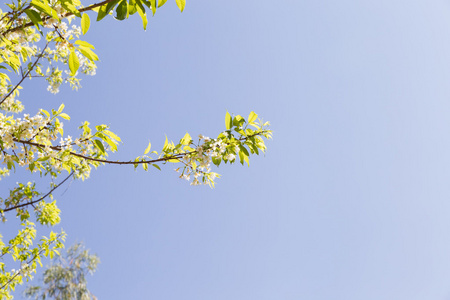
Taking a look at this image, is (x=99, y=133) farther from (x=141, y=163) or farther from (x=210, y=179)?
(x=210, y=179)

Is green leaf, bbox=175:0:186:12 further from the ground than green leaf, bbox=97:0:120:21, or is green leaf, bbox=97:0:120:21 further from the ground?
green leaf, bbox=175:0:186:12

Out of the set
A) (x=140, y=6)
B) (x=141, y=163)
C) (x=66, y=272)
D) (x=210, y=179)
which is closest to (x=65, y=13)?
(x=140, y=6)

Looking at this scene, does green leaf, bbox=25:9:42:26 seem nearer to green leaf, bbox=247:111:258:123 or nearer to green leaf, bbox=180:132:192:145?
green leaf, bbox=180:132:192:145

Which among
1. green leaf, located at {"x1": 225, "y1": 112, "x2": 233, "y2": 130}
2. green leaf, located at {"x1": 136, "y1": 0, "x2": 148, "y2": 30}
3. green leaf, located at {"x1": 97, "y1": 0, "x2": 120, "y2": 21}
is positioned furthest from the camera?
green leaf, located at {"x1": 225, "y1": 112, "x2": 233, "y2": 130}

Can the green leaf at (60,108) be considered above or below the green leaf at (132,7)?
above

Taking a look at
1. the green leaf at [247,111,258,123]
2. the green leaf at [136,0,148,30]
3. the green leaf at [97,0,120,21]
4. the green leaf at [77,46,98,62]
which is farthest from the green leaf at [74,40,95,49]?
the green leaf at [247,111,258,123]

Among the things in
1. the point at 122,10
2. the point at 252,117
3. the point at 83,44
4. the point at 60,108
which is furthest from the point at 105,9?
the point at 252,117

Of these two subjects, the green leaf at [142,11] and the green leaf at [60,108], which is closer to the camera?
the green leaf at [142,11]

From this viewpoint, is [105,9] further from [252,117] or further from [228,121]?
→ [252,117]

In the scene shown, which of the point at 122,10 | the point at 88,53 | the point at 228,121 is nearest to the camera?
the point at 122,10

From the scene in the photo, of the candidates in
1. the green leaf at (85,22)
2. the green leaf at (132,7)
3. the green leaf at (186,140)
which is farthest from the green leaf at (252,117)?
the green leaf at (85,22)

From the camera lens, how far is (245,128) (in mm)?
2459

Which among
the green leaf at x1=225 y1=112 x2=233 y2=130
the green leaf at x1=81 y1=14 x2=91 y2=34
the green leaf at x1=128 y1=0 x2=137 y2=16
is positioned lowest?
the green leaf at x1=81 y1=14 x2=91 y2=34

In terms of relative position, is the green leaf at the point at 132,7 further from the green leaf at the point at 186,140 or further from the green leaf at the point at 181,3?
the green leaf at the point at 186,140
